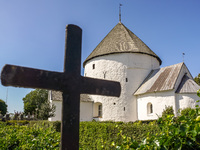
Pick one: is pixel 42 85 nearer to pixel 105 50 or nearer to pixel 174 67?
pixel 174 67

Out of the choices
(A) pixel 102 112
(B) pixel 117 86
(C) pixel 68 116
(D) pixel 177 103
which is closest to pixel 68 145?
(C) pixel 68 116

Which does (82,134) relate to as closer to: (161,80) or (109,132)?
(109,132)

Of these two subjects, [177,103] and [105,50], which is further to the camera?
[105,50]

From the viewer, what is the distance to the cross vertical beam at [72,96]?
188 cm

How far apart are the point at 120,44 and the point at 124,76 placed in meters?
3.55

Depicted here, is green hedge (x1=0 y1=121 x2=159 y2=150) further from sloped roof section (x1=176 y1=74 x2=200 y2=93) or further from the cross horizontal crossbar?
sloped roof section (x1=176 y1=74 x2=200 y2=93)

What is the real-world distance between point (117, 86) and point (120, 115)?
57.1ft

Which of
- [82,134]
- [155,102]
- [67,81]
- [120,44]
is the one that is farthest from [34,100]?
[67,81]

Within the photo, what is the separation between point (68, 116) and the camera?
1.91 m

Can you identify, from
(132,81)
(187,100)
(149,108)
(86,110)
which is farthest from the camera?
(86,110)

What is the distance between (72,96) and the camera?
1985 mm

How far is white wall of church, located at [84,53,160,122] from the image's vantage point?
63.6ft

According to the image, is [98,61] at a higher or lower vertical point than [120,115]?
higher

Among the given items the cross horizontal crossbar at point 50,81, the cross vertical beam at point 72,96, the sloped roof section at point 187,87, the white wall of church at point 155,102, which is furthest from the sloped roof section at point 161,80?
the cross vertical beam at point 72,96
